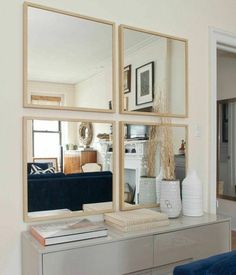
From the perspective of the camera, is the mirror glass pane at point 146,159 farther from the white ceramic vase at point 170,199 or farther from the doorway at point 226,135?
the doorway at point 226,135

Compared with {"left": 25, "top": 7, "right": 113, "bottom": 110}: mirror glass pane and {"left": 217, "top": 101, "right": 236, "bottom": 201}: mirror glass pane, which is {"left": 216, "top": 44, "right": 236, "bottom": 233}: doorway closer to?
{"left": 217, "top": 101, "right": 236, "bottom": 201}: mirror glass pane

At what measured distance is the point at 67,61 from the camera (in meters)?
2.12

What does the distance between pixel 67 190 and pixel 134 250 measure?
22.5 inches

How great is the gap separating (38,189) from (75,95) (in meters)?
0.64

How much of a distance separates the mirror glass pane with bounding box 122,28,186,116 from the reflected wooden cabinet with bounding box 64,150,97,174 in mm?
415

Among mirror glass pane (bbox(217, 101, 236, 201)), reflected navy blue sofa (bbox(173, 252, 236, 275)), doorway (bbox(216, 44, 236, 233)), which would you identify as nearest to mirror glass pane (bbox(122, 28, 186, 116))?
reflected navy blue sofa (bbox(173, 252, 236, 275))

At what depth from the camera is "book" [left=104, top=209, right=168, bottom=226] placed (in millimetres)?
1897

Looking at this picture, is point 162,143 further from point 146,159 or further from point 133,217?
point 133,217

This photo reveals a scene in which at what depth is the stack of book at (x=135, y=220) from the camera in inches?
74.0

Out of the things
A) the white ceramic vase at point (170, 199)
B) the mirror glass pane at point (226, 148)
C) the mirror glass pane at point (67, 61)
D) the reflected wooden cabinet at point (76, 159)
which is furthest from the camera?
the mirror glass pane at point (226, 148)

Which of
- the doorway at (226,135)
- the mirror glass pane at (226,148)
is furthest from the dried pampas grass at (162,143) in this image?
the mirror glass pane at (226,148)

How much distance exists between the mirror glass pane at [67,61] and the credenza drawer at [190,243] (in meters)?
0.95

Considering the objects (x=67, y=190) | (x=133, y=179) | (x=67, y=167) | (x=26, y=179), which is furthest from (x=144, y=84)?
(x=26, y=179)

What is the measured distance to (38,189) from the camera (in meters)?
1.94
